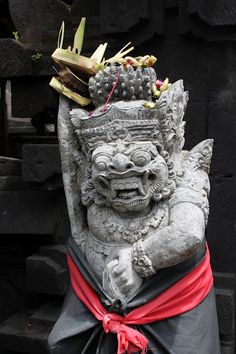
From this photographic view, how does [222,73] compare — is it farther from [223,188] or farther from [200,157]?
[200,157]

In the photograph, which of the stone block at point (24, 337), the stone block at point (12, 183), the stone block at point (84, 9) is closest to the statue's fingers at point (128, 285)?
the stone block at point (24, 337)

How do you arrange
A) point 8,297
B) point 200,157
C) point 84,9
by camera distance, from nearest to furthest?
point 200,157 < point 84,9 < point 8,297

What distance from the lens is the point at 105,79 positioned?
1803mm

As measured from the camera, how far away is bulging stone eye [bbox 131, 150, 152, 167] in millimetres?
1692

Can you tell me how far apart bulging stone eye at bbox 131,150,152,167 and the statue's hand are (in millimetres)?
360

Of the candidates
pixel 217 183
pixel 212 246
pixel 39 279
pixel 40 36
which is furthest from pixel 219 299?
pixel 40 36

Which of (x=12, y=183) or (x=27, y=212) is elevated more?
(x=12, y=183)

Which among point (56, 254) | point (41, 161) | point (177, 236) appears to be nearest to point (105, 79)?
point (177, 236)

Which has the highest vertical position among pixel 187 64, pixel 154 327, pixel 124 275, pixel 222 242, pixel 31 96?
pixel 187 64

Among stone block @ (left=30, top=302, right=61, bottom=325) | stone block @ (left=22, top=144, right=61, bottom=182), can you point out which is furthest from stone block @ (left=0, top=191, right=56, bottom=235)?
stone block @ (left=30, top=302, right=61, bottom=325)

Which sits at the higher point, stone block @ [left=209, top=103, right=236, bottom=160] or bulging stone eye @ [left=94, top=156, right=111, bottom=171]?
stone block @ [left=209, top=103, right=236, bottom=160]

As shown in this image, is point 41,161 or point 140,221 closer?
point 140,221

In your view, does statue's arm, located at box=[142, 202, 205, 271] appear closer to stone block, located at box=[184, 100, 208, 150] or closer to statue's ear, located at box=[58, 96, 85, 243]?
statue's ear, located at box=[58, 96, 85, 243]

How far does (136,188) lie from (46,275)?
175 cm
